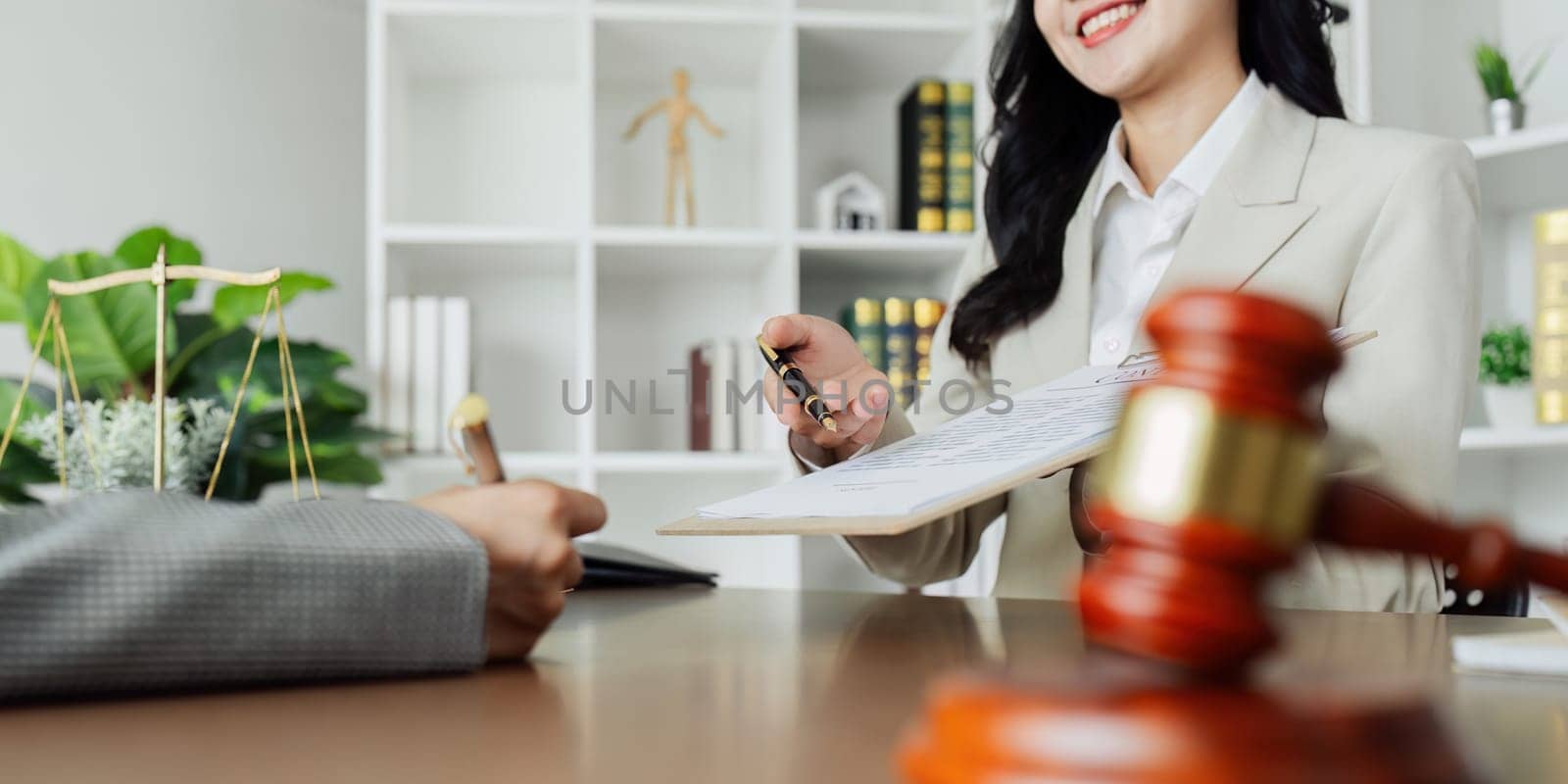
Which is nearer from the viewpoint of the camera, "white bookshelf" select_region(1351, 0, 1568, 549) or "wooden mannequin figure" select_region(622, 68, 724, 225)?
"white bookshelf" select_region(1351, 0, 1568, 549)

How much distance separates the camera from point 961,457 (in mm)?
697

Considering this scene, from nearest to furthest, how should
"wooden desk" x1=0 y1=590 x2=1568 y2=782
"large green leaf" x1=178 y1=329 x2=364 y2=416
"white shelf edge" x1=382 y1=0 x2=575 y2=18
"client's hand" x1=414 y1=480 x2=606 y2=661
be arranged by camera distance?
1. "wooden desk" x1=0 y1=590 x2=1568 y2=782
2. "client's hand" x1=414 y1=480 x2=606 y2=661
3. "large green leaf" x1=178 y1=329 x2=364 y2=416
4. "white shelf edge" x1=382 y1=0 x2=575 y2=18

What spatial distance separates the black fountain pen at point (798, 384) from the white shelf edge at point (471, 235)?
144 centimetres

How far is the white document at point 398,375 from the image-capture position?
2355mm

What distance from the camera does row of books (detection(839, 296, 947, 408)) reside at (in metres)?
2.47

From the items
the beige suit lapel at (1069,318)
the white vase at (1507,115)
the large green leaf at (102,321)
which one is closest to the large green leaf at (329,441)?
the large green leaf at (102,321)

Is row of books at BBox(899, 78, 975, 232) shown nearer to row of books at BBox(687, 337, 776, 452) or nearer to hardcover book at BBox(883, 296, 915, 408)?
hardcover book at BBox(883, 296, 915, 408)

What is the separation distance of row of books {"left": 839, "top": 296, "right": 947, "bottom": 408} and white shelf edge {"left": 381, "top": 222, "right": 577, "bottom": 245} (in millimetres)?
593

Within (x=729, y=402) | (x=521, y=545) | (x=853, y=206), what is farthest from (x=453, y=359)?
(x=521, y=545)

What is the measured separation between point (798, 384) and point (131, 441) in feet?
4.44

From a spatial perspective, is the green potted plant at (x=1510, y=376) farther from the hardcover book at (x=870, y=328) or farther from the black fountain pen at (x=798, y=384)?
the black fountain pen at (x=798, y=384)

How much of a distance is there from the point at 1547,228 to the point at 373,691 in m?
2.04

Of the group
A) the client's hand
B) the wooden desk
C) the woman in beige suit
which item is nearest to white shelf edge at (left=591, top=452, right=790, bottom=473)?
the woman in beige suit

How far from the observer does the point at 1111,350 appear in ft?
4.30
